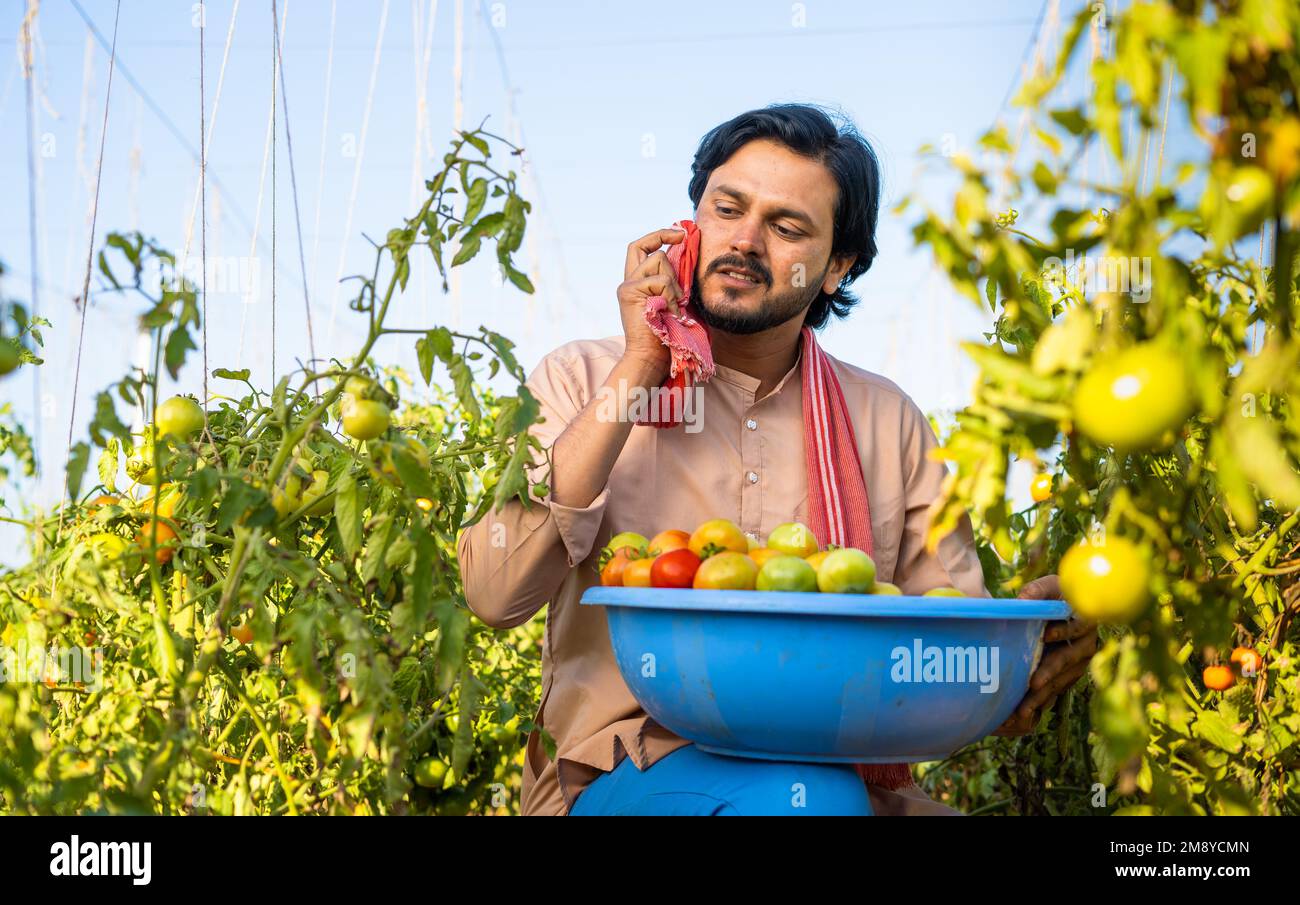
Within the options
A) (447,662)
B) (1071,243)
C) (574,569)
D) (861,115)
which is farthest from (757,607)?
(861,115)

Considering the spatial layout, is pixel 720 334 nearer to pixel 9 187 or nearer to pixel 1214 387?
pixel 1214 387

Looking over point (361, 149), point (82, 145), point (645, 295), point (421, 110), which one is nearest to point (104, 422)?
point (645, 295)

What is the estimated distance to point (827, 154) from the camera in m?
1.91

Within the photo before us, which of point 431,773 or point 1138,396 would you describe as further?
point 431,773

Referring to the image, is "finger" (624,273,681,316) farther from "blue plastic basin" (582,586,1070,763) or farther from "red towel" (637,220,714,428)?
"blue plastic basin" (582,586,1070,763)

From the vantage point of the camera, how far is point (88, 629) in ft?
4.43

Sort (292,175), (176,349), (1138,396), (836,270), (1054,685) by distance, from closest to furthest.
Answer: (1138,396)
(176,349)
(1054,685)
(292,175)
(836,270)

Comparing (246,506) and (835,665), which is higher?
(246,506)

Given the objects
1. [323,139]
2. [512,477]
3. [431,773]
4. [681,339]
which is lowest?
[431,773]

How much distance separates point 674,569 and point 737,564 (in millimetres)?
84

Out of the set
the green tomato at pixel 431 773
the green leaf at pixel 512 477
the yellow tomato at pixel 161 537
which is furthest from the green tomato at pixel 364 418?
the green tomato at pixel 431 773

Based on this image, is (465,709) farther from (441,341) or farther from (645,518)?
(645,518)

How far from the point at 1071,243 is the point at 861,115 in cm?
156

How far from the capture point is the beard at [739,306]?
175 cm
